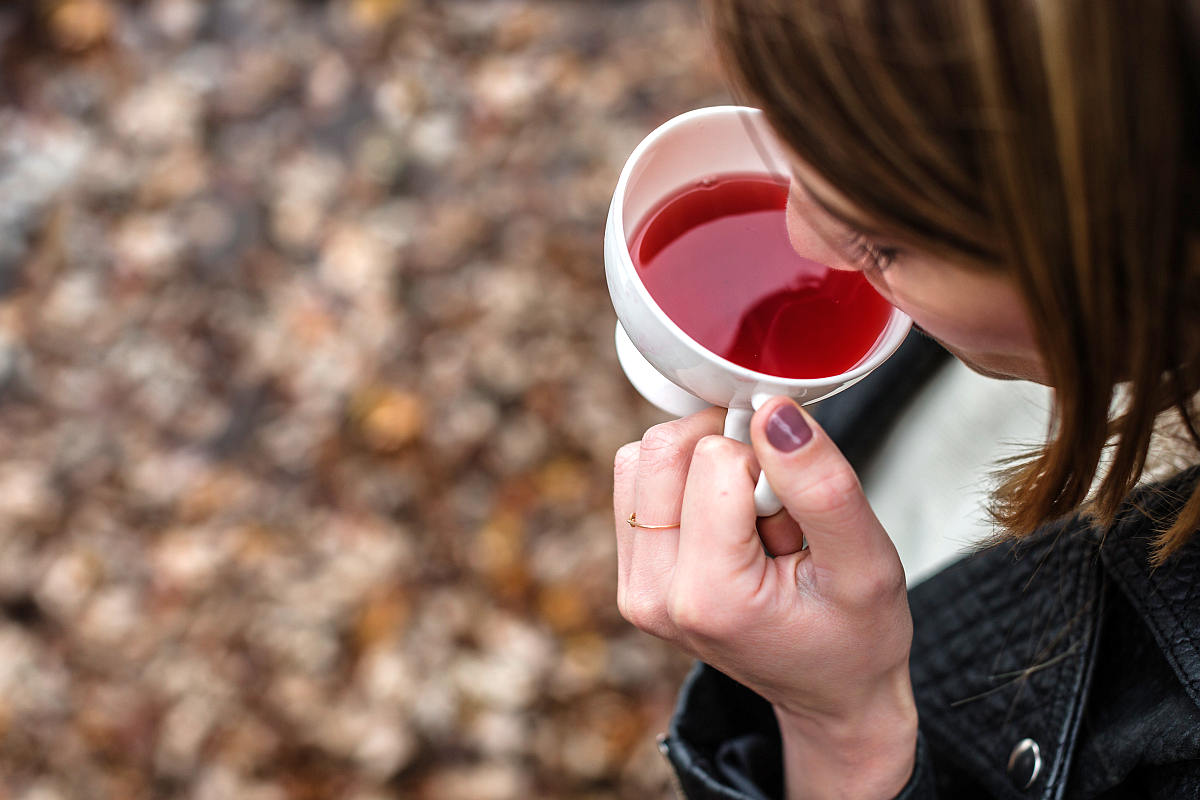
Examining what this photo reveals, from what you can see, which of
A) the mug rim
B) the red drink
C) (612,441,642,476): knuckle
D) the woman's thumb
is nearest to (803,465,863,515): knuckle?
the woman's thumb

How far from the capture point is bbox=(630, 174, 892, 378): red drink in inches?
46.4

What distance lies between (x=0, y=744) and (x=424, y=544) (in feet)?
3.72

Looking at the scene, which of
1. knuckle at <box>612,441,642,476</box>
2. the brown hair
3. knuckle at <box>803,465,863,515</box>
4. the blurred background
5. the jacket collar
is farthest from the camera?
the blurred background

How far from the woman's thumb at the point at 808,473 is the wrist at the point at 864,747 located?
29 centimetres

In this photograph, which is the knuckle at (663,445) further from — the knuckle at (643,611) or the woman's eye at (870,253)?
the woman's eye at (870,253)

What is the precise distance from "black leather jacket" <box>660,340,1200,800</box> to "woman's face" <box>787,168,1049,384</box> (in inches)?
13.8

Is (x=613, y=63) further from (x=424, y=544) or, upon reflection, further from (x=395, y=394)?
(x=424, y=544)

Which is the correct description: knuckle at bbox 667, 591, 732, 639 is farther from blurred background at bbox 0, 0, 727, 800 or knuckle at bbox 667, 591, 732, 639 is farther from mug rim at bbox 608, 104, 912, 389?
blurred background at bbox 0, 0, 727, 800

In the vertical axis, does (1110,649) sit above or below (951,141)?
below

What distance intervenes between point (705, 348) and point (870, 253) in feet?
0.75

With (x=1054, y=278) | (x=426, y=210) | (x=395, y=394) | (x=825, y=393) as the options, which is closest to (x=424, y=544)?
(x=395, y=394)

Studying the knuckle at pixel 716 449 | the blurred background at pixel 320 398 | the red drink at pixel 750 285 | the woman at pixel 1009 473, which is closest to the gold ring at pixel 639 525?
the woman at pixel 1009 473

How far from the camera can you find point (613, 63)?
10.9 feet

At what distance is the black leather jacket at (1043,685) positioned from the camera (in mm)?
1124
